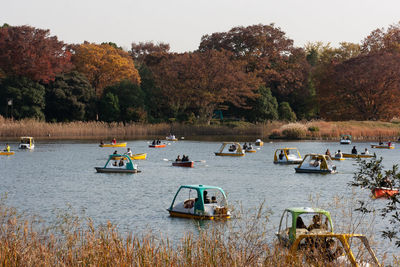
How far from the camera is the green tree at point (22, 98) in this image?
97125 mm

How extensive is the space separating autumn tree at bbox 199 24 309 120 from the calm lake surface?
1715 inches

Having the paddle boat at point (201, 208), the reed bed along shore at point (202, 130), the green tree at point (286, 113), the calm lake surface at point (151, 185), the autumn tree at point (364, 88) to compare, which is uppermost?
the autumn tree at point (364, 88)

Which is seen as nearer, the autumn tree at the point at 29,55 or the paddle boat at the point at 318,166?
the paddle boat at the point at 318,166

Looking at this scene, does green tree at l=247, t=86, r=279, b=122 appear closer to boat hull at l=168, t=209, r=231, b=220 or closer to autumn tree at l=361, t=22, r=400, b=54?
autumn tree at l=361, t=22, r=400, b=54

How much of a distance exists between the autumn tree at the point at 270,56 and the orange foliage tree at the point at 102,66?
18292 mm

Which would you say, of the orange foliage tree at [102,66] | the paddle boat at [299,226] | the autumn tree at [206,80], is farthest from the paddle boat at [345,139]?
the paddle boat at [299,226]

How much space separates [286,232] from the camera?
2083 centimetres

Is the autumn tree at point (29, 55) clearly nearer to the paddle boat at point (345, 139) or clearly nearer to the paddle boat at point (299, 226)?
the paddle boat at point (345, 139)

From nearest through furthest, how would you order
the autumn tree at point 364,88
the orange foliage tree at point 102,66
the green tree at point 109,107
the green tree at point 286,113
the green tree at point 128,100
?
1. the green tree at point 109,107
2. the autumn tree at point 364,88
3. the green tree at point 128,100
4. the orange foliage tree at point 102,66
5. the green tree at point 286,113

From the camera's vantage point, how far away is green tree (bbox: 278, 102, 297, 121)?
110562 mm

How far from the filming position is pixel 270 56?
385ft

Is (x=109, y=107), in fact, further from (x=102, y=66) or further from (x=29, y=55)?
(x=29, y=55)

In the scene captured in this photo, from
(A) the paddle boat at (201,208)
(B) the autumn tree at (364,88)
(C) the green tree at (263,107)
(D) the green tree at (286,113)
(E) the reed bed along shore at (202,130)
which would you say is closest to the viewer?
(A) the paddle boat at (201,208)

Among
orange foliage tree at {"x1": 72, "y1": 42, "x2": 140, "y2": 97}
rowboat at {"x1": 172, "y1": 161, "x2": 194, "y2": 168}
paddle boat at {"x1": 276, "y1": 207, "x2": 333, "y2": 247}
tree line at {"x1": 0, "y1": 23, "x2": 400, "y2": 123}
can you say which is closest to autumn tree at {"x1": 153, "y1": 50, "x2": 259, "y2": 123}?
tree line at {"x1": 0, "y1": 23, "x2": 400, "y2": 123}
